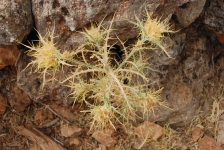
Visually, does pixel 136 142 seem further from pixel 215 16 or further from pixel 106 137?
pixel 215 16

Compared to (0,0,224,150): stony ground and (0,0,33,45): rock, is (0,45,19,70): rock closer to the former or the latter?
(0,0,224,150): stony ground

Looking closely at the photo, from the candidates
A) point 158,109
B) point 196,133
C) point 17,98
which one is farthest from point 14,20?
point 196,133

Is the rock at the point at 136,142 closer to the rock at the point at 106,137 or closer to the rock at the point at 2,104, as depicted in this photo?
Answer: the rock at the point at 106,137

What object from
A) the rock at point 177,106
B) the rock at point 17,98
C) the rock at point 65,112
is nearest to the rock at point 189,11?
the rock at point 177,106

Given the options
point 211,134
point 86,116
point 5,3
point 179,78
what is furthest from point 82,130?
point 5,3

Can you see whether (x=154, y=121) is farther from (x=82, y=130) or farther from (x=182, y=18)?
(x=182, y=18)

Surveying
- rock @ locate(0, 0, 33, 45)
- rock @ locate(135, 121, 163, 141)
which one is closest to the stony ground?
rock @ locate(135, 121, 163, 141)

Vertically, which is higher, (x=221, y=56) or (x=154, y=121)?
(x=221, y=56)
